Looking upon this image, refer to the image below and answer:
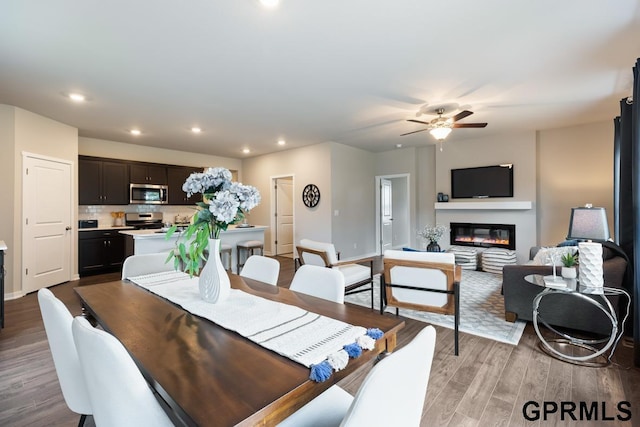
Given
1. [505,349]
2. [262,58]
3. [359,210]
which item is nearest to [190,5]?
[262,58]

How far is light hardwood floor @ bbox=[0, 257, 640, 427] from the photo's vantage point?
68.1 inches

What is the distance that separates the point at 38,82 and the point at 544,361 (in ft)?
18.3

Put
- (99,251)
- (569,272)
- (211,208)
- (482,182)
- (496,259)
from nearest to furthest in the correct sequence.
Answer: (211,208) < (569,272) < (496,259) < (99,251) < (482,182)

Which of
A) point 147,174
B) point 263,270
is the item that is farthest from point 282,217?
point 263,270

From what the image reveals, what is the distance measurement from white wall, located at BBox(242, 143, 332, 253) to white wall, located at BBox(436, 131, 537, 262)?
8.28 feet

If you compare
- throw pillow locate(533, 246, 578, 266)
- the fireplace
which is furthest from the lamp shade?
the fireplace

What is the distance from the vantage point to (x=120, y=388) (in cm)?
76

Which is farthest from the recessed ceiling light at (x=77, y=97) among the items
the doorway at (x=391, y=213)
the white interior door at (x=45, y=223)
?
the doorway at (x=391, y=213)

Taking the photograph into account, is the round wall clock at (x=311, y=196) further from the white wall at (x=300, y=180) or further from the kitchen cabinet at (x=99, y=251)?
the kitchen cabinet at (x=99, y=251)

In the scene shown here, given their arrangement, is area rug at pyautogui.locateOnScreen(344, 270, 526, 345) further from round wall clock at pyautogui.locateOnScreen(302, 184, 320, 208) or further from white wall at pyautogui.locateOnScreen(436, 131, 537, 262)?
round wall clock at pyautogui.locateOnScreen(302, 184, 320, 208)

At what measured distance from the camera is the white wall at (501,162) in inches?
215

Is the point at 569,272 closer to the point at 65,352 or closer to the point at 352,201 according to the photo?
the point at 65,352

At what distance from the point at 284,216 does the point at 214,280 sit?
20.2 ft

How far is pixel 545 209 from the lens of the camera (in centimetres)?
542
